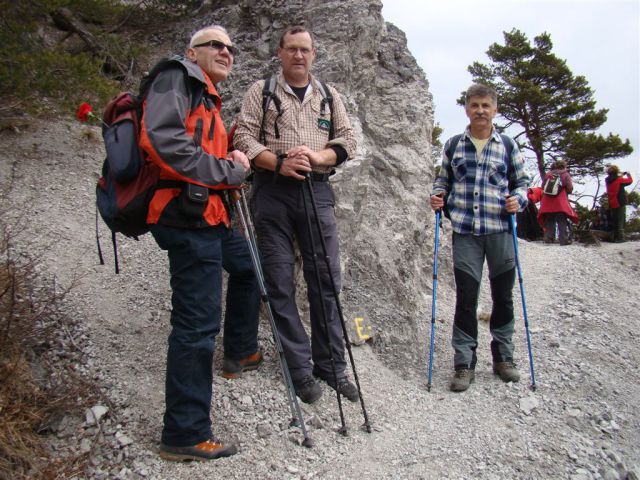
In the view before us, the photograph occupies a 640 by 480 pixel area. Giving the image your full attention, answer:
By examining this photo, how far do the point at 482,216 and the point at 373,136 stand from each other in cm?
325

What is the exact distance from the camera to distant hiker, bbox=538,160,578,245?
12859 millimetres

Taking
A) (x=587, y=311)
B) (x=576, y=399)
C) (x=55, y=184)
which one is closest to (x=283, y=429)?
(x=576, y=399)

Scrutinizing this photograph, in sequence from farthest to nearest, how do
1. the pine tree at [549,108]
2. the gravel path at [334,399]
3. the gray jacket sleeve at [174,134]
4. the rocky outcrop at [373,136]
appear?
the pine tree at [549,108] < the rocky outcrop at [373,136] < the gravel path at [334,399] < the gray jacket sleeve at [174,134]

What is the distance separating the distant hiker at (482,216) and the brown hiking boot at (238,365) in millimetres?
2047

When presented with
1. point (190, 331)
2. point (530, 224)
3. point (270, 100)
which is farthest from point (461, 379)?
point (530, 224)

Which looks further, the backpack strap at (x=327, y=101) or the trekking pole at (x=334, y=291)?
the backpack strap at (x=327, y=101)

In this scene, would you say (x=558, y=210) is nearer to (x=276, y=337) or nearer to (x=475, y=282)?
(x=475, y=282)

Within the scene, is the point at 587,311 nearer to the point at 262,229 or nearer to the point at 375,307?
the point at 375,307

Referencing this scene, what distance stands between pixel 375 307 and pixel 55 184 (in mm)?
4491

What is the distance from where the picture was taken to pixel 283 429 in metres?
3.93

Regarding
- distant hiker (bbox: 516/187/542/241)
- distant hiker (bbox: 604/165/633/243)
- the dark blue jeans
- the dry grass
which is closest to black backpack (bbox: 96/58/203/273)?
the dark blue jeans

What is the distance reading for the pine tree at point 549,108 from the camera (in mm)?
22281

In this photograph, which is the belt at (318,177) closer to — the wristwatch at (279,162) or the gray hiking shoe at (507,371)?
the wristwatch at (279,162)

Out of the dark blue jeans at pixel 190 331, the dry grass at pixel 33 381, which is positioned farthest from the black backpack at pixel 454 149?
the dry grass at pixel 33 381
